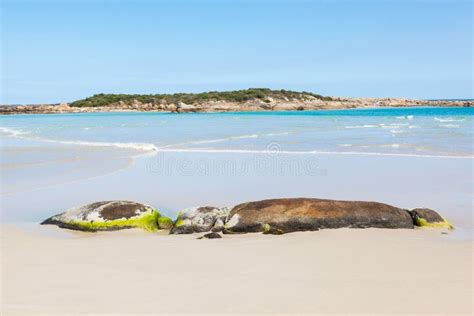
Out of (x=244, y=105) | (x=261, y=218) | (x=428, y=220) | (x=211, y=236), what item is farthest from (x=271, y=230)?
(x=244, y=105)

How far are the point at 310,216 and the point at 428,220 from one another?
5.43 feet

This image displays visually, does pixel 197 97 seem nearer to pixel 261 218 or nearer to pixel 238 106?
pixel 238 106

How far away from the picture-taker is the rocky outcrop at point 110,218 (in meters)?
7.50

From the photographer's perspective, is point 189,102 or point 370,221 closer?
point 370,221

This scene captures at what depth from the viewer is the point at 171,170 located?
539 inches

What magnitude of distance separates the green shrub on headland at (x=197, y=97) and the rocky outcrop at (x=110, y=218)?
3979 inches

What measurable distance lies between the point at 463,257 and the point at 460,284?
101cm

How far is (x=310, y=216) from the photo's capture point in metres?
7.29

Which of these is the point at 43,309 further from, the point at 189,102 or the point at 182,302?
the point at 189,102

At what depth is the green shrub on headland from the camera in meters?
111

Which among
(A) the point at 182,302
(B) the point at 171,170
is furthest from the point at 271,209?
(B) the point at 171,170

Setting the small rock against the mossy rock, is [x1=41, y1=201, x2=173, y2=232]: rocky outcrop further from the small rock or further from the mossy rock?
the mossy rock

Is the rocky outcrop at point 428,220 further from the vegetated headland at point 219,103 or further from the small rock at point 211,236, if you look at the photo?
the vegetated headland at point 219,103

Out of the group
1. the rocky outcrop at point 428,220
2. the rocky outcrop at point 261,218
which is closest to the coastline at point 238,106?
the rocky outcrop at point 261,218
